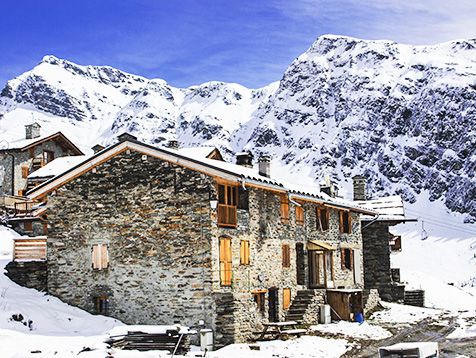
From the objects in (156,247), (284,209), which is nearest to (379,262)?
(284,209)

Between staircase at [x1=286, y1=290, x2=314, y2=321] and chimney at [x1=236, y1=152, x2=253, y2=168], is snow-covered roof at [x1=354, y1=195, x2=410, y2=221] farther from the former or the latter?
staircase at [x1=286, y1=290, x2=314, y2=321]

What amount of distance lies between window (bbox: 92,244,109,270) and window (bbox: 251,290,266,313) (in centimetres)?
668

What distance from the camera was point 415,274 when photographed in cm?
5688

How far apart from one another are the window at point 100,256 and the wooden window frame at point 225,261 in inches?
206

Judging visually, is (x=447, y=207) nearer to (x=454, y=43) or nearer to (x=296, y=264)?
(x=454, y=43)

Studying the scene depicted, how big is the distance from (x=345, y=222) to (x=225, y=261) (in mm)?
15600

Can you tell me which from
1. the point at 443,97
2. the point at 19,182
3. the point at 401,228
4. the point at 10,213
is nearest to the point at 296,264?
the point at 10,213

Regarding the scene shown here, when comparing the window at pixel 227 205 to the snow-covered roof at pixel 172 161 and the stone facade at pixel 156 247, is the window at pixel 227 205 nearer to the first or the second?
the stone facade at pixel 156 247

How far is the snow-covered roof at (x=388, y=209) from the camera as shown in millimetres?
45906

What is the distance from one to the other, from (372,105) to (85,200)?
12241cm

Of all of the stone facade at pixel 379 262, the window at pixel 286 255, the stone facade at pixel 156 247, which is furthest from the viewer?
the stone facade at pixel 379 262

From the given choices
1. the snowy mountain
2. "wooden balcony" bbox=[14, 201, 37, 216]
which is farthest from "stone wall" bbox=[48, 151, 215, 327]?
the snowy mountain

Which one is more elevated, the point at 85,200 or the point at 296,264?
the point at 85,200

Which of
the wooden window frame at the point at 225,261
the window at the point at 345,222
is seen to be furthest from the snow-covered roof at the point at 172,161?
the window at the point at 345,222
